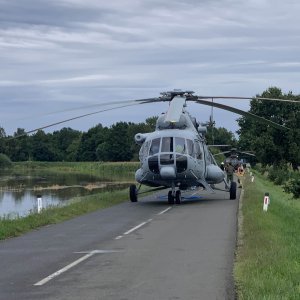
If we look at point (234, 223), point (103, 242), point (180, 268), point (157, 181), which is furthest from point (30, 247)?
point (157, 181)

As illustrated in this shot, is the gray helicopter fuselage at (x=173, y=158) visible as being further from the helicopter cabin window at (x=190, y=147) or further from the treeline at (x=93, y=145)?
the treeline at (x=93, y=145)

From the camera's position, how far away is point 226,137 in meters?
135

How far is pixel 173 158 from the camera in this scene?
25016mm

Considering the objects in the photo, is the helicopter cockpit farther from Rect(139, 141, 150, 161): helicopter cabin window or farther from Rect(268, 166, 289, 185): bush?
Rect(268, 166, 289, 185): bush

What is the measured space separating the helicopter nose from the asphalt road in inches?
217

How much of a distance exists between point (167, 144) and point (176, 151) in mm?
502

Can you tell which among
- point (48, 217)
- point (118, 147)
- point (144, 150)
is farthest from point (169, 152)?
point (118, 147)

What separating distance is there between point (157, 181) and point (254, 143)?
40301 millimetres

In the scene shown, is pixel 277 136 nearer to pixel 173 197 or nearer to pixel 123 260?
pixel 173 197

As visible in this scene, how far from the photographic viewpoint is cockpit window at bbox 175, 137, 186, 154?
82.9ft

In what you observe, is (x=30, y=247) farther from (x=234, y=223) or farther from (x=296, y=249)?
(x=234, y=223)

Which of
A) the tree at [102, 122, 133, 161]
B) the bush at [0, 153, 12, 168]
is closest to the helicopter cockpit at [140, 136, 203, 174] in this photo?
the bush at [0, 153, 12, 168]

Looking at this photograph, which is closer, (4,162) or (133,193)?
(133,193)

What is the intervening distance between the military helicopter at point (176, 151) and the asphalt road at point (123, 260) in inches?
232
